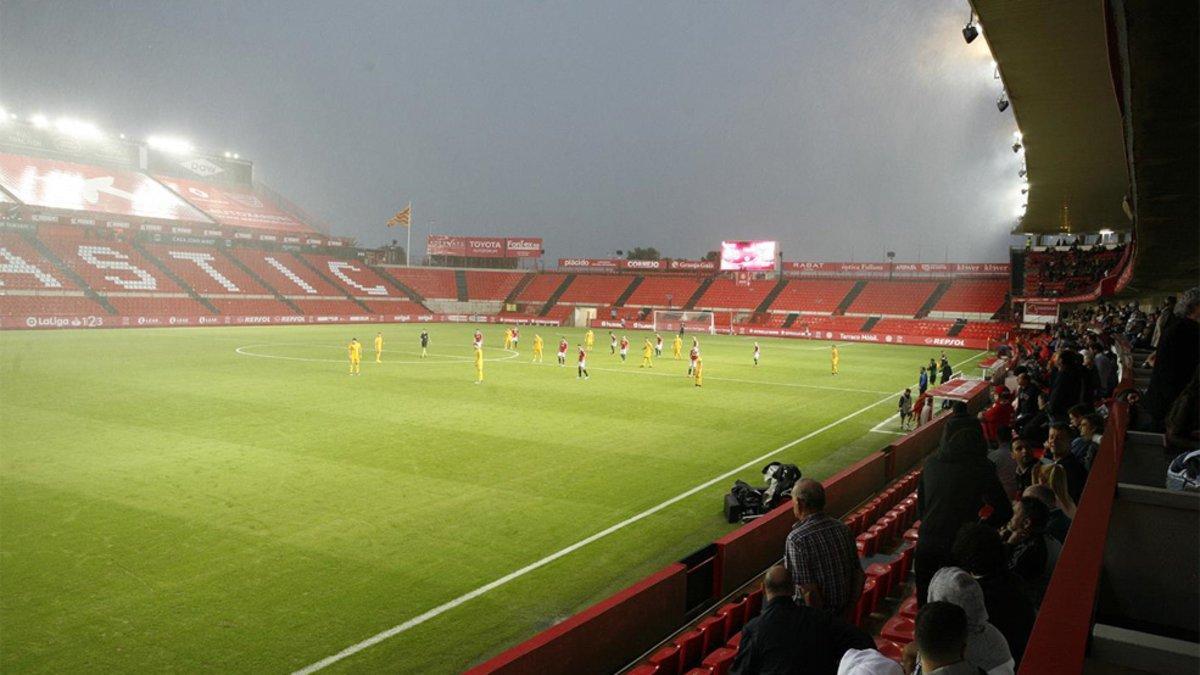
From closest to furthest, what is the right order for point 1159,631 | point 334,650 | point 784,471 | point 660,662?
point 1159,631 → point 660,662 → point 334,650 → point 784,471

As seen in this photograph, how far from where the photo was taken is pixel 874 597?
7512 mm

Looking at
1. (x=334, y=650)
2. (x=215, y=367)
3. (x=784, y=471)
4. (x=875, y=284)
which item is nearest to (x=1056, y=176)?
(x=784, y=471)

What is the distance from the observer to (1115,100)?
516 inches

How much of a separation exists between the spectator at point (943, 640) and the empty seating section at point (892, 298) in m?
72.4

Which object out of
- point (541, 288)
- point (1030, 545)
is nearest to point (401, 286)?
point (541, 288)

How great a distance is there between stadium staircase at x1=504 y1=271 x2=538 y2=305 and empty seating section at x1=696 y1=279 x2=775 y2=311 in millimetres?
22446

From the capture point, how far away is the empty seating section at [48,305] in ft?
164

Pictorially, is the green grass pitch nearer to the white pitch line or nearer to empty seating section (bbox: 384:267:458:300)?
the white pitch line

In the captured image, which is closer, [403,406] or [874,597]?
[874,597]

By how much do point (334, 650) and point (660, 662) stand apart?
348 cm

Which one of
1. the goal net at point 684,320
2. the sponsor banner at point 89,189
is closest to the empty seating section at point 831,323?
the goal net at point 684,320

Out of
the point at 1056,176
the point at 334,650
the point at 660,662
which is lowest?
the point at 334,650

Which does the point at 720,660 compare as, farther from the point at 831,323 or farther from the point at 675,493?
the point at 831,323

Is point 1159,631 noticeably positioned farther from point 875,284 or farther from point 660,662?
point 875,284
